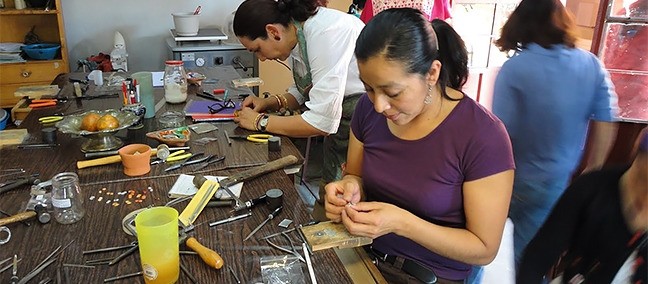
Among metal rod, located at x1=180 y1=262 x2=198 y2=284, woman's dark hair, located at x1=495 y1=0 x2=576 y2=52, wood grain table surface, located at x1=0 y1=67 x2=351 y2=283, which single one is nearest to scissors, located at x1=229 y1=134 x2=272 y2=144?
wood grain table surface, located at x1=0 y1=67 x2=351 y2=283

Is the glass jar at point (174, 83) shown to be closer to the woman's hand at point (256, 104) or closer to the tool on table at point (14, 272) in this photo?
the woman's hand at point (256, 104)

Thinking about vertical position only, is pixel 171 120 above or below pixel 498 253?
above

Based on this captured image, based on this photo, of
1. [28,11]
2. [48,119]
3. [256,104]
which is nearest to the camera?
[48,119]

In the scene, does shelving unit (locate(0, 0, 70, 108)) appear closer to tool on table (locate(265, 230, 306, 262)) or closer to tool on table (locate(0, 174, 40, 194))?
tool on table (locate(0, 174, 40, 194))

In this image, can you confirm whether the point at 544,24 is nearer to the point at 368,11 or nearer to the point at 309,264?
the point at 368,11

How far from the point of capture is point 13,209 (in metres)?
1.23

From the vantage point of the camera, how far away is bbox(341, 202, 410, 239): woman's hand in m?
1.08

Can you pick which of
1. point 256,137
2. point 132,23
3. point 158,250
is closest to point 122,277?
point 158,250

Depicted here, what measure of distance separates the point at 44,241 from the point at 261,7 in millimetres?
1078

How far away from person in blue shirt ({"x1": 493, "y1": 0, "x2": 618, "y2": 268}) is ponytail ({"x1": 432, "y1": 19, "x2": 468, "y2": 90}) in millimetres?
652

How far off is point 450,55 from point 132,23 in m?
2.99

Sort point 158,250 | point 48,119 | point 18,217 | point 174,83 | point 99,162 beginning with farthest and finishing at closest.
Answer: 1. point 174,83
2. point 48,119
3. point 99,162
4. point 18,217
5. point 158,250

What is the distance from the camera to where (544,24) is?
1779mm

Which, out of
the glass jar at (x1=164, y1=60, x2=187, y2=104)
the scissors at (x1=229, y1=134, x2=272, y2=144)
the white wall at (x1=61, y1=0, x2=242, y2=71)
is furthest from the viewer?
the white wall at (x1=61, y1=0, x2=242, y2=71)
